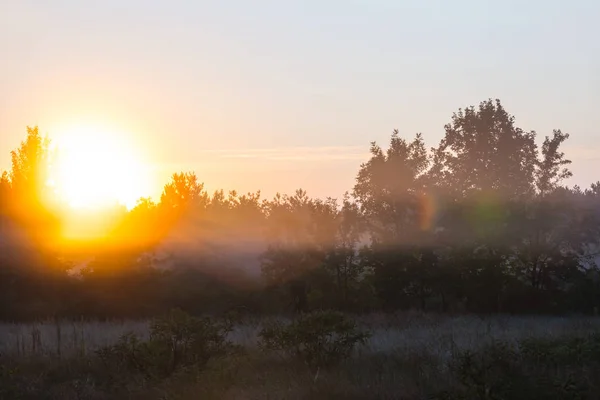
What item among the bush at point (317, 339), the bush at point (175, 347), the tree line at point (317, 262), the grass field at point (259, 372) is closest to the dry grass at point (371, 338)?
the grass field at point (259, 372)

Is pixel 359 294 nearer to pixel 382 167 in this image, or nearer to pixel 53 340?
pixel 53 340

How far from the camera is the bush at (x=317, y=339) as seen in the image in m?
12.1

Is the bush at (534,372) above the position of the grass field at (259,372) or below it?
above

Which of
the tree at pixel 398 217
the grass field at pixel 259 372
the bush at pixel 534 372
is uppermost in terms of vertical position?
the tree at pixel 398 217

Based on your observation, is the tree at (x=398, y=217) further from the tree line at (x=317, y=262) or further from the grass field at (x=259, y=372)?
the grass field at (x=259, y=372)

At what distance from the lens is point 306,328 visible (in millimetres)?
12148

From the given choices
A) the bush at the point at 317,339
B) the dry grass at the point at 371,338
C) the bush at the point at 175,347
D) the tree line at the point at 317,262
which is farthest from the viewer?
the tree line at the point at 317,262

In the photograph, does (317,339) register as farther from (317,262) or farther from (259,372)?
(317,262)

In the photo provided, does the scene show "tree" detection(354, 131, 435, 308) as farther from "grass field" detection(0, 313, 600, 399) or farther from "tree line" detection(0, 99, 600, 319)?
"grass field" detection(0, 313, 600, 399)

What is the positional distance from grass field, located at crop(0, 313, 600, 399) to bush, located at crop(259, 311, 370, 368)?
0.71ft

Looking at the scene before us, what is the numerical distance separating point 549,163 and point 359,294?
98.4ft

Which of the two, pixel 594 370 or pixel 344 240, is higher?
pixel 344 240

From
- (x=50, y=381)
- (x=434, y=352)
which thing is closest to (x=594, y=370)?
(x=434, y=352)

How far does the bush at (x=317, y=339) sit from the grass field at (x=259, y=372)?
22 centimetres
